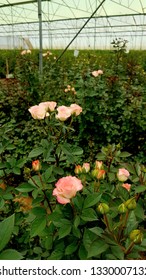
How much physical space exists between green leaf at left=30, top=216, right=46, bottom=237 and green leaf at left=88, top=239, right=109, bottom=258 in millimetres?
190

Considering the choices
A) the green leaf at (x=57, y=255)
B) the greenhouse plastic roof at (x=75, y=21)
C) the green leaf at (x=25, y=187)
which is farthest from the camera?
the greenhouse plastic roof at (x=75, y=21)

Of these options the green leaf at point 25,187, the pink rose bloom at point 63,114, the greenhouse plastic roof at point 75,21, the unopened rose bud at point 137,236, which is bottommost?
the green leaf at point 25,187

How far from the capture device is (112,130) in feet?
9.49

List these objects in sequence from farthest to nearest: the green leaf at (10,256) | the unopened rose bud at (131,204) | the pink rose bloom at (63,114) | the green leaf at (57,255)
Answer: the pink rose bloom at (63,114) → the green leaf at (57,255) → the unopened rose bud at (131,204) → the green leaf at (10,256)

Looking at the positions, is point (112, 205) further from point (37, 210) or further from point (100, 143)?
point (100, 143)

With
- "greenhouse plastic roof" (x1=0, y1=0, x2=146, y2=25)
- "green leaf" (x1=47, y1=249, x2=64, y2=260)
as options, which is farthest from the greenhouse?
"greenhouse plastic roof" (x1=0, y1=0, x2=146, y2=25)

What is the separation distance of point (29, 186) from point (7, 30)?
783 inches

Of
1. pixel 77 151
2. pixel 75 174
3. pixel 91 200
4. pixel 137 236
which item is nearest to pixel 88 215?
pixel 91 200

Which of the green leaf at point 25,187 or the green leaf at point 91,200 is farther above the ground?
the green leaf at point 91,200

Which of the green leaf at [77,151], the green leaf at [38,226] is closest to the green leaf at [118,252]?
the green leaf at [38,226]

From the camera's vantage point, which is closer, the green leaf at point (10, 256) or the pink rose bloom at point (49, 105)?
the green leaf at point (10, 256)

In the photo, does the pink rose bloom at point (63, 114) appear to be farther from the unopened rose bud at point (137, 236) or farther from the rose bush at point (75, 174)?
the unopened rose bud at point (137, 236)

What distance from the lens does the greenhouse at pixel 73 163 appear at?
0.77m
